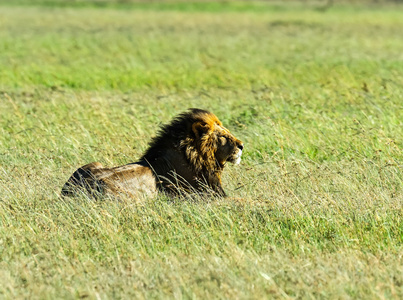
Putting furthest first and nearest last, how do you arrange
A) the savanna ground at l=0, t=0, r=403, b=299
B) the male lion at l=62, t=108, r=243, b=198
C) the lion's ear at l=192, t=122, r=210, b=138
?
the lion's ear at l=192, t=122, r=210, b=138 < the male lion at l=62, t=108, r=243, b=198 < the savanna ground at l=0, t=0, r=403, b=299

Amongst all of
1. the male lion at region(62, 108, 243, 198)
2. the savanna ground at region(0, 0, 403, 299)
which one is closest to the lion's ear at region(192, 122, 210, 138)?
the male lion at region(62, 108, 243, 198)

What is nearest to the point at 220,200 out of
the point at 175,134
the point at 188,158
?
the point at 188,158

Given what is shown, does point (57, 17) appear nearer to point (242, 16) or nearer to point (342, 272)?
point (242, 16)

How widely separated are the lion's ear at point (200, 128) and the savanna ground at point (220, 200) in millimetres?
694

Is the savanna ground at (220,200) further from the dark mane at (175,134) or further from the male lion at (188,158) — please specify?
the dark mane at (175,134)

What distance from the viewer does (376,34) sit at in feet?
106

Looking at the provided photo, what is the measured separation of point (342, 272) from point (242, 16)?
43.6 metres

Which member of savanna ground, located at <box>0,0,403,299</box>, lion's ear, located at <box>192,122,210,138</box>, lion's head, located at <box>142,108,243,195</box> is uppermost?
lion's ear, located at <box>192,122,210,138</box>

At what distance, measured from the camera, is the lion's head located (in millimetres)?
7527

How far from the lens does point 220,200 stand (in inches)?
276

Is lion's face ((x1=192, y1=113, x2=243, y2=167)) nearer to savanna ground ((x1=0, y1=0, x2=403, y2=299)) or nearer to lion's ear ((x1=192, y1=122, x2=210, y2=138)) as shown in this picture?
lion's ear ((x1=192, y1=122, x2=210, y2=138))

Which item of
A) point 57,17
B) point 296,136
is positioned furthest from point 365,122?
point 57,17

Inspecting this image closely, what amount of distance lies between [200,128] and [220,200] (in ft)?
3.01

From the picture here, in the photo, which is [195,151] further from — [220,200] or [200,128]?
[220,200]
